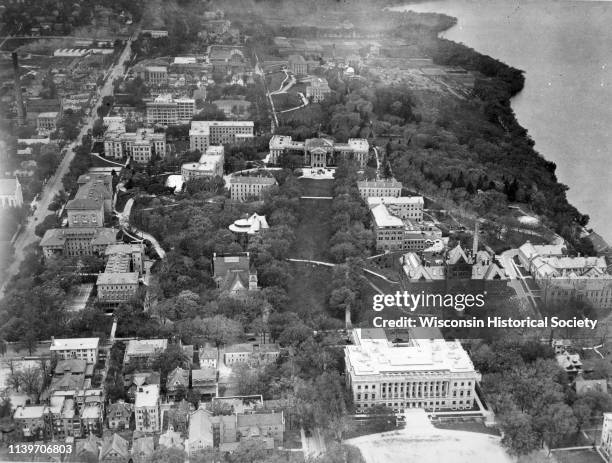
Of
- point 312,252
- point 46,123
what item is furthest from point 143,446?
point 46,123

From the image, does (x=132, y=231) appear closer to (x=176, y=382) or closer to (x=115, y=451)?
(x=176, y=382)

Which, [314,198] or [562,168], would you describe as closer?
[314,198]

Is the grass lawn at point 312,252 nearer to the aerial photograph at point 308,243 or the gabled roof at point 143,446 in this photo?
the aerial photograph at point 308,243

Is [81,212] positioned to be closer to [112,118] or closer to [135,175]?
[135,175]

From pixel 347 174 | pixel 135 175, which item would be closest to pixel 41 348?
pixel 135 175

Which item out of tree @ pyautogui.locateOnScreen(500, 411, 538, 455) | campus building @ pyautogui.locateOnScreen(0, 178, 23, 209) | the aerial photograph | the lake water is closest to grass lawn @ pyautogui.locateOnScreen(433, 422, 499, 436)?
the aerial photograph

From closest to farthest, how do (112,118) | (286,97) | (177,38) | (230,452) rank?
(230,452), (112,118), (286,97), (177,38)
